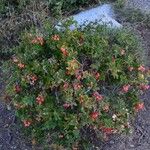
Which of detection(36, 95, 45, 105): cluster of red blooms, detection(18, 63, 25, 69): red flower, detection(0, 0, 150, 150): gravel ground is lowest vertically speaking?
detection(0, 0, 150, 150): gravel ground

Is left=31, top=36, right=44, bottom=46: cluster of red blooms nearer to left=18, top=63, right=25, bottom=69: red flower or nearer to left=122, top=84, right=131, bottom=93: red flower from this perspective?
left=18, top=63, right=25, bottom=69: red flower

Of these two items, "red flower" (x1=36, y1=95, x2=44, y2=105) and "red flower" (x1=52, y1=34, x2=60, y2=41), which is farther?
"red flower" (x1=52, y1=34, x2=60, y2=41)

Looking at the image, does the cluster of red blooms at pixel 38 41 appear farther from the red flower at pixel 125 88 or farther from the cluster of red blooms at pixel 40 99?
the red flower at pixel 125 88

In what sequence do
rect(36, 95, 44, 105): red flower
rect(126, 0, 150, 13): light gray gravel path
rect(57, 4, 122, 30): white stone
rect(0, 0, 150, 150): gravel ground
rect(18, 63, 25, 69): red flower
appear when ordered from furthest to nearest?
1. rect(126, 0, 150, 13): light gray gravel path
2. rect(57, 4, 122, 30): white stone
3. rect(0, 0, 150, 150): gravel ground
4. rect(18, 63, 25, 69): red flower
5. rect(36, 95, 44, 105): red flower

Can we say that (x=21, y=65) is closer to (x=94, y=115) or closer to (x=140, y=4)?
(x=94, y=115)

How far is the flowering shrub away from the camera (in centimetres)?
364

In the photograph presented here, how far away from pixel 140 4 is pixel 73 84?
2.25 metres

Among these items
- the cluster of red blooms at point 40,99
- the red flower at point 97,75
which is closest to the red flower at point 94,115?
the red flower at point 97,75

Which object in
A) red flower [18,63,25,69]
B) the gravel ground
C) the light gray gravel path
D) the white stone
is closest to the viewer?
red flower [18,63,25,69]

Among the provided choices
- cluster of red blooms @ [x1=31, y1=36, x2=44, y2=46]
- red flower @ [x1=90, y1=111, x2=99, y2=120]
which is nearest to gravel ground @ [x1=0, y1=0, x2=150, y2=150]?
red flower @ [x1=90, y1=111, x2=99, y2=120]

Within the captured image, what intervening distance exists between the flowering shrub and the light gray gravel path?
1.57m

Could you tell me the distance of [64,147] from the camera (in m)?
3.79

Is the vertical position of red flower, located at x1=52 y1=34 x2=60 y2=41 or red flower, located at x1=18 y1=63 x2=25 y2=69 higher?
red flower, located at x1=52 y1=34 x2=60 y2=41

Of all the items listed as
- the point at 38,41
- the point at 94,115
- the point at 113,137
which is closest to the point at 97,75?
the point at 94,115
